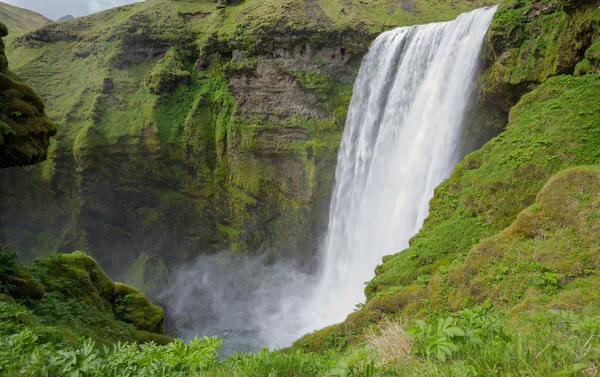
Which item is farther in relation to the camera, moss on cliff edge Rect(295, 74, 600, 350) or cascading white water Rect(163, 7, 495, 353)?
cascading white water Rect(163, 7, 495, 353)

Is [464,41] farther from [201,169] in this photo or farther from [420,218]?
[201,169]

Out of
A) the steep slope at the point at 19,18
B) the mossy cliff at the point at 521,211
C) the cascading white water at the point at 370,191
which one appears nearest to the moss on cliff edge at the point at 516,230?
the mossy cliff at the point at 521,211

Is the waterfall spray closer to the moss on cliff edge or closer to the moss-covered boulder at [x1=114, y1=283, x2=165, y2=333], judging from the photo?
the moss on cliff edge

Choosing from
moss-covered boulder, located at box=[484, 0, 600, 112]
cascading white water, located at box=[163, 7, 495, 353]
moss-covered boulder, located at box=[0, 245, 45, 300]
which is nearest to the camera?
moss-covered boulder, located at box=[0, 245, 45, 300]

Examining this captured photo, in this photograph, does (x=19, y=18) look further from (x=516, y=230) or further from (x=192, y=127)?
(x=516, y=230)

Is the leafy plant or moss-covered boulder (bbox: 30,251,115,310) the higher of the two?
the leafy plant

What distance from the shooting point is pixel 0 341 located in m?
3.45

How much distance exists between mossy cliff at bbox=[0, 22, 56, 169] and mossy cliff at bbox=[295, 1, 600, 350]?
362 inches

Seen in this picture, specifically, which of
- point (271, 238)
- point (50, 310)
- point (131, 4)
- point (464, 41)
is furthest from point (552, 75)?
point (131, 4)

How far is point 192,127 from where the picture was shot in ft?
79.9

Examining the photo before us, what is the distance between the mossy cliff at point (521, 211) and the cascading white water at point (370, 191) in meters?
2.18

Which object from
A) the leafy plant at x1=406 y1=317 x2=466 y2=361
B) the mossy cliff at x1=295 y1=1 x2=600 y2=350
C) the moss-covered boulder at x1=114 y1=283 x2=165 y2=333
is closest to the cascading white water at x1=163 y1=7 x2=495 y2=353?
the mossy cliff at x1=295 y1=1 x2=600 y2=350

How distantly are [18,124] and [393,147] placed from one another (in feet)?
45.0

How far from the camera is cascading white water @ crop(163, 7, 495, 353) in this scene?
44.4 ft
